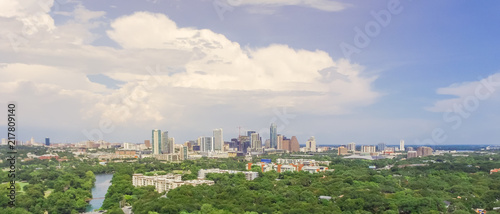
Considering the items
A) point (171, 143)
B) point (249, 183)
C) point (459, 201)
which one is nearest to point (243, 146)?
point (171, 143)

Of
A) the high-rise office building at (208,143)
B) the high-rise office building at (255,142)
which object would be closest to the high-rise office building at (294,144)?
the high-rise office building at (255,142)

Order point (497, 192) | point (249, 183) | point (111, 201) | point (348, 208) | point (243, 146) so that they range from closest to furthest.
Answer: point (348, 208) → point (497, 192) → point (111, 201) → point (249, 183) → point (243, 146)

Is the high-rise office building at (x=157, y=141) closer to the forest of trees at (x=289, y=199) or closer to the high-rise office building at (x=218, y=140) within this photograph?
the high-rise office building at (x=218, y=140)

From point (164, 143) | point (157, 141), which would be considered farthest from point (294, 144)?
point (157, 141)

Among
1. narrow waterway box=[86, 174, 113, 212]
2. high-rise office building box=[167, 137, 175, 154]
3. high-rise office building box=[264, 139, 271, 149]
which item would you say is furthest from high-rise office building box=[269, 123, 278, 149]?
narrow waterway box=[86, 174, 113, 212]

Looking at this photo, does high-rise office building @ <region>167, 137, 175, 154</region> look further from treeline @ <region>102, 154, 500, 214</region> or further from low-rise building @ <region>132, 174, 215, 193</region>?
treeline @ <region>102, 154, 500, 214</region>

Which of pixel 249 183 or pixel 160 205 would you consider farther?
pixel 249 183

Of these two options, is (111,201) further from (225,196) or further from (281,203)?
(281,203)

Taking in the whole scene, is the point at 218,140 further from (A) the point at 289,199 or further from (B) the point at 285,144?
(A) the point at 289,199
